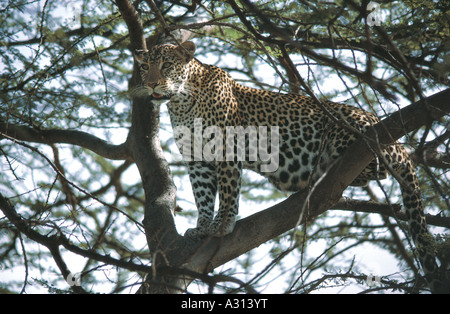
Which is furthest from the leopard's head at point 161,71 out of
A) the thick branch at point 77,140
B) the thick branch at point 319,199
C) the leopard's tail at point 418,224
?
the leopard's tail at point 418,224

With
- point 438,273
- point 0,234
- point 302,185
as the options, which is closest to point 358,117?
point 302,185

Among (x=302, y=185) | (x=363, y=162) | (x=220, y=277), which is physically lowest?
(x=220, y=277)

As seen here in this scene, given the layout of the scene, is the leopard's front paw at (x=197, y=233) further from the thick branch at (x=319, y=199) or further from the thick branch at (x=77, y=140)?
the thick branch at (x=77, y=140)

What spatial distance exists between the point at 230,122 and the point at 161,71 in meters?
1.15

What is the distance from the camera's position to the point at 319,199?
5.94 meters

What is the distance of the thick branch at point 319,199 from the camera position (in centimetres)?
545

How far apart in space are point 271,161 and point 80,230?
315 cm

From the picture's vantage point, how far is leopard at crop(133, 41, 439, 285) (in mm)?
7109

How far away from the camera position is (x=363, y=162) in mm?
5723

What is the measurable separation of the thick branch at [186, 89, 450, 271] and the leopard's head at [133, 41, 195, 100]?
2140 mm

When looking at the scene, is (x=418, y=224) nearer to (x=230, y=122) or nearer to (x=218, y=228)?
(x=218, y=228)

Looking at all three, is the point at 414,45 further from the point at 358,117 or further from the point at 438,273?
the point at 438,273

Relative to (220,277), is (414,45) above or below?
above
